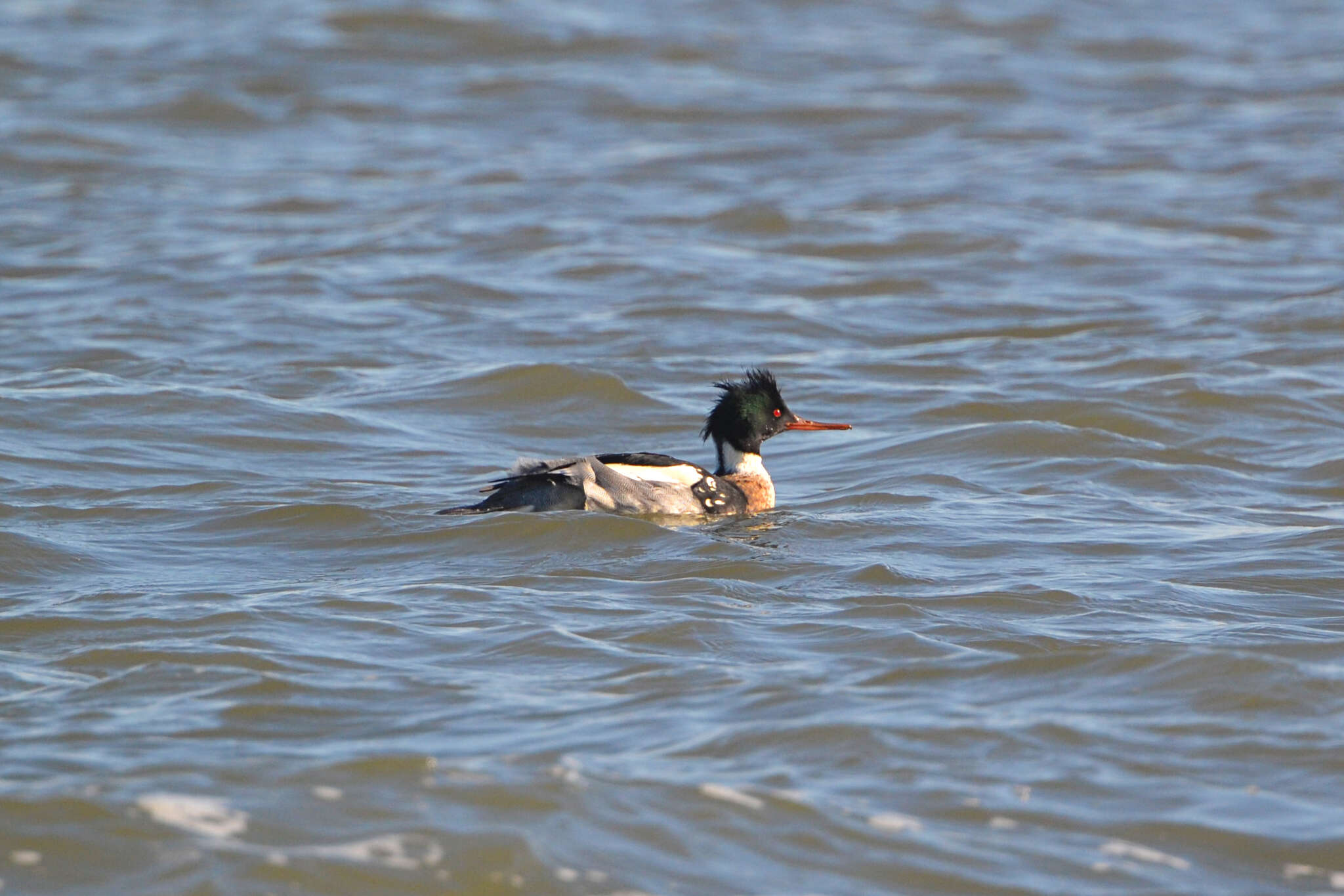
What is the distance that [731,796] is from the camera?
5.47 meters

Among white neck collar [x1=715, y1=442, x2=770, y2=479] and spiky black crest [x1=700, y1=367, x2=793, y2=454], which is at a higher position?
spiky black crest [x1=700, y1=367, x2=793, y2=454]

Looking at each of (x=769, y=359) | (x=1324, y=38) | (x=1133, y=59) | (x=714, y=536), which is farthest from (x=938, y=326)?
(x=1324, y=38)

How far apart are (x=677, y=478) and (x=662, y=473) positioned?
0.14 metres

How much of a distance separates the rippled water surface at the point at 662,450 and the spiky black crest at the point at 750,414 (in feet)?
1.84

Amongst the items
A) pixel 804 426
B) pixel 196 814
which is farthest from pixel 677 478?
pixel 196 814

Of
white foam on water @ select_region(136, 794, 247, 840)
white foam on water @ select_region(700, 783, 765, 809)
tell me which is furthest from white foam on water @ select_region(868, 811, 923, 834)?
white foam on water @ select_region(136, 794, 247, 840)

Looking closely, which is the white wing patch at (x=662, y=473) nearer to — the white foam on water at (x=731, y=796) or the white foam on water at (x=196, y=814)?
the white foam on water at (x=731, y=796)

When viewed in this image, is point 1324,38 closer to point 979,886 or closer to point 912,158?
point 912,158

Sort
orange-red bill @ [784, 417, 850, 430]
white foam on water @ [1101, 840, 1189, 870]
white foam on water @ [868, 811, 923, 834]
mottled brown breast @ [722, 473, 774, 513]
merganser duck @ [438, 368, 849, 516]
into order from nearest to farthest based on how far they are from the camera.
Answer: white foam on water @ [1101, 840, 1189, 870] < white foam on water @ [868, 811, 923, 834] < merganser duck @ [438, 368, 849, 516] < mottled brown breast @ [722, 473, 774, 513] < orange-red bill @ [784, 417, 850, 430]

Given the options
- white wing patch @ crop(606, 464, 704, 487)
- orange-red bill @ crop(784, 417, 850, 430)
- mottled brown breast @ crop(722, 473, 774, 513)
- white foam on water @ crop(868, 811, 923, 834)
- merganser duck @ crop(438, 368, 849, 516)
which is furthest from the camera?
orange-red bill @ crop(784, 417, 850, 430)

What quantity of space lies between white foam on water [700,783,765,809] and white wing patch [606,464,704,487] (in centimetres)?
367

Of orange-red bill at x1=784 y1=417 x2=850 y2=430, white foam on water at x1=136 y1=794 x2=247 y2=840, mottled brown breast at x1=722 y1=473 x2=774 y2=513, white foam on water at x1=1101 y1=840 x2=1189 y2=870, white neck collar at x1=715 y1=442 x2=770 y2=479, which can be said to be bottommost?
white foam on water at x1=1101 y1=840 x2=1189 y2=870

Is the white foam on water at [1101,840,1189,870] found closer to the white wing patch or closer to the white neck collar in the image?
the white wing patch

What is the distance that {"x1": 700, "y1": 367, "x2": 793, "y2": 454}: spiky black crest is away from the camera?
32.4ft
